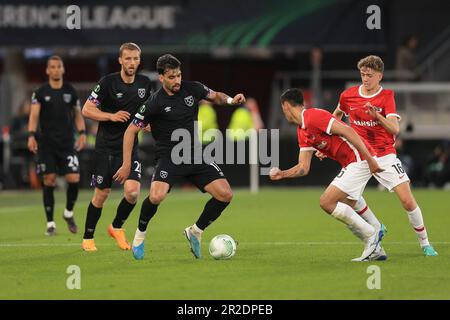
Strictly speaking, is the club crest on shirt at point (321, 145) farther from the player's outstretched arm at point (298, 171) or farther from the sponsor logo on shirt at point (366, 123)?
the sponsor logo on shirt at point (366, 123)

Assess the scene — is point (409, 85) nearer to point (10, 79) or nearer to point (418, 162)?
point (418, 162)

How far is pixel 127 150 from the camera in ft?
40.2

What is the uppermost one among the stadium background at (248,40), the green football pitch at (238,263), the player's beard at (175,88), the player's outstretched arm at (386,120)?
the stadium background at (248,40)

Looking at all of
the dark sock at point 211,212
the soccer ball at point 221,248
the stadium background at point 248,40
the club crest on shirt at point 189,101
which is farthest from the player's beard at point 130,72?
the stadium background at point 248,40

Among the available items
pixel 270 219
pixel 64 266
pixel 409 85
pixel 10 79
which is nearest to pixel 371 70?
pixel 64 266

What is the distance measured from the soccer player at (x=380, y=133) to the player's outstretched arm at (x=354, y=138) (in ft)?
2.57

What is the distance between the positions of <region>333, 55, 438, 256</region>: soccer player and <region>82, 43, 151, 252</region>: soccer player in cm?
265

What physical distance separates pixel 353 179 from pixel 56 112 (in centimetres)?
585

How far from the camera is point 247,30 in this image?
29.5m

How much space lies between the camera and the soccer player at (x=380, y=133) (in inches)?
484

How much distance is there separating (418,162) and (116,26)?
8835 millimetres

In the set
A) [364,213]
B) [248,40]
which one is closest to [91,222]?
[364,213]

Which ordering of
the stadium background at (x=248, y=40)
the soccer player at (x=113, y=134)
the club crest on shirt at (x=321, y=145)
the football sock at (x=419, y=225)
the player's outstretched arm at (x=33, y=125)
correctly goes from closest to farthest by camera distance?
the club crest on shirt at (x=321, y=145)
the football sock at (x=419, y=225)
the soccer player at (x=113, y=134)
the player's outstretched arm at (x=33, y=125)
the stadium background at (x=248, y=40)
